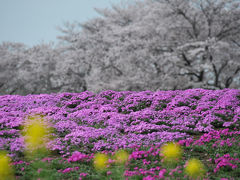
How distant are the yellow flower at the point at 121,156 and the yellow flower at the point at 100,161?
0.30 metres

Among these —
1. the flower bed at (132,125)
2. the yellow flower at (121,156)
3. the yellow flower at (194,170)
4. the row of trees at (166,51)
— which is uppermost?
the row of trees at (166,51)

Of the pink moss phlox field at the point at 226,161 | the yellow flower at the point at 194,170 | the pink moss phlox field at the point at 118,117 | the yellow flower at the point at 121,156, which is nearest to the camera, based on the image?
the yellow flower at the point at 194,170

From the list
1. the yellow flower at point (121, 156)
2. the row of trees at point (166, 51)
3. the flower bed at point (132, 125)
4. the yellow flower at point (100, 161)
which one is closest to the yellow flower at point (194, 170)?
the flower bed at point (132, 125)

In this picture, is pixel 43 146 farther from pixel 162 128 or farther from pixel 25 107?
Result: pixel 25 107

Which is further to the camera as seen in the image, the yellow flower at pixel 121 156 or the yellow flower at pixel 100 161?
the yellow flower at pixel 121 156

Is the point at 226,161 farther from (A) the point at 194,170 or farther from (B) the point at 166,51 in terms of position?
(B) the point at 166,51

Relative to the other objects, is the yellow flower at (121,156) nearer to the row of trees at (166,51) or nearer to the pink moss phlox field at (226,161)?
the pink moss phlox field at (226,161)

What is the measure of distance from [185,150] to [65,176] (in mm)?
3679

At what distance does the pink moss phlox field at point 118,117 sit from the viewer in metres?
8.83

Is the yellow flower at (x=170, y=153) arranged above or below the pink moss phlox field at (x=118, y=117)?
below

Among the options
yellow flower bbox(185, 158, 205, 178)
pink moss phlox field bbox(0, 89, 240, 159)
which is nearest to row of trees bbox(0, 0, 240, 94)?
pink moss phlox field bbox(0, 89, 240, 159)

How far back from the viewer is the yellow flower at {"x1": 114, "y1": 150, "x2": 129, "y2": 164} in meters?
7.25

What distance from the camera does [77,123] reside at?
11.0m

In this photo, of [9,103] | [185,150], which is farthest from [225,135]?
[9,103]
